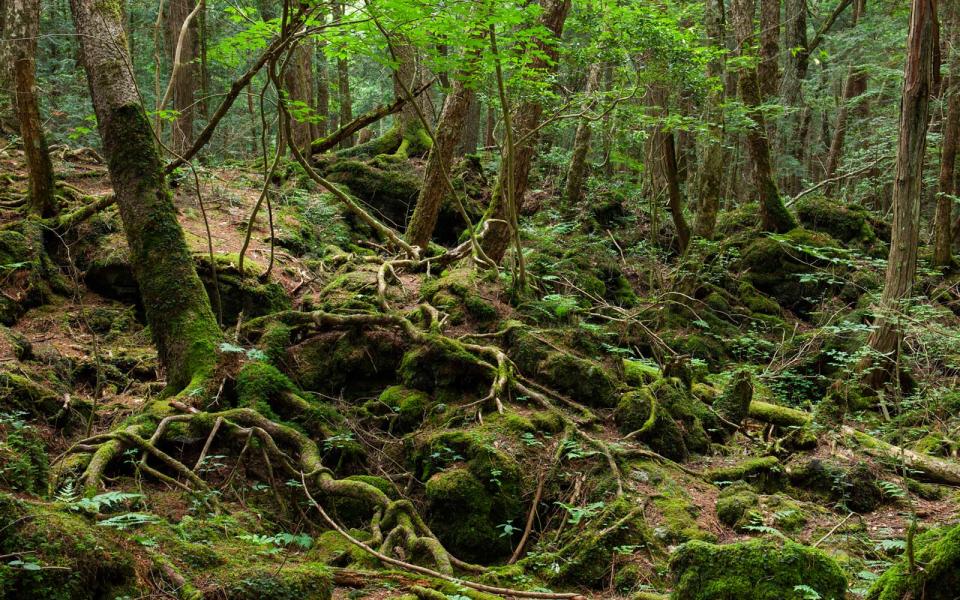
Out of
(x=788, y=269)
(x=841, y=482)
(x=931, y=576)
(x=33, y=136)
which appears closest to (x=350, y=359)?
(x=841, y=482)

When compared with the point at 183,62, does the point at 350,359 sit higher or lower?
lower

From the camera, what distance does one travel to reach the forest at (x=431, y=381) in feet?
12.8

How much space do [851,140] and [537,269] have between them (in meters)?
16.8

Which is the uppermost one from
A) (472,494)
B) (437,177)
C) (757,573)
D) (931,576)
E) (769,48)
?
(769,48)

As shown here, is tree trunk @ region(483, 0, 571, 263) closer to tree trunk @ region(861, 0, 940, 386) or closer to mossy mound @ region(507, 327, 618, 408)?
mossy mound @ region(507, 327, 618, 408)

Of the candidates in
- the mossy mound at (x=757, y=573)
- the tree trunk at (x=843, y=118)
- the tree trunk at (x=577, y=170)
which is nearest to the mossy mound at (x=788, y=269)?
the tree trunk at (x=577, y=170)

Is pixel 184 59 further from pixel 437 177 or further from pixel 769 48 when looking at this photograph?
pixel 769 48

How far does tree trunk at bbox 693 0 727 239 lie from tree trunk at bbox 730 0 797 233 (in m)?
0.53

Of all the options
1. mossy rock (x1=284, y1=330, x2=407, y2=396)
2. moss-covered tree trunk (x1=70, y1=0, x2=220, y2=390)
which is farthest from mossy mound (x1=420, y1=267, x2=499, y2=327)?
moss-covered tree trunk (x1=70, y1=0, x2=220, y2=390)

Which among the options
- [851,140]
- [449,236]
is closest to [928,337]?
[449,236]

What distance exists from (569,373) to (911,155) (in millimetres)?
5906

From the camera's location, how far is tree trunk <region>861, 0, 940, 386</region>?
8.88 meters

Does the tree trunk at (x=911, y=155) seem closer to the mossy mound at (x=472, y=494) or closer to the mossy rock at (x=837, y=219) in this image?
the mossy rock at (x=837, y=219)

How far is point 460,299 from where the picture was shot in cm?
832
